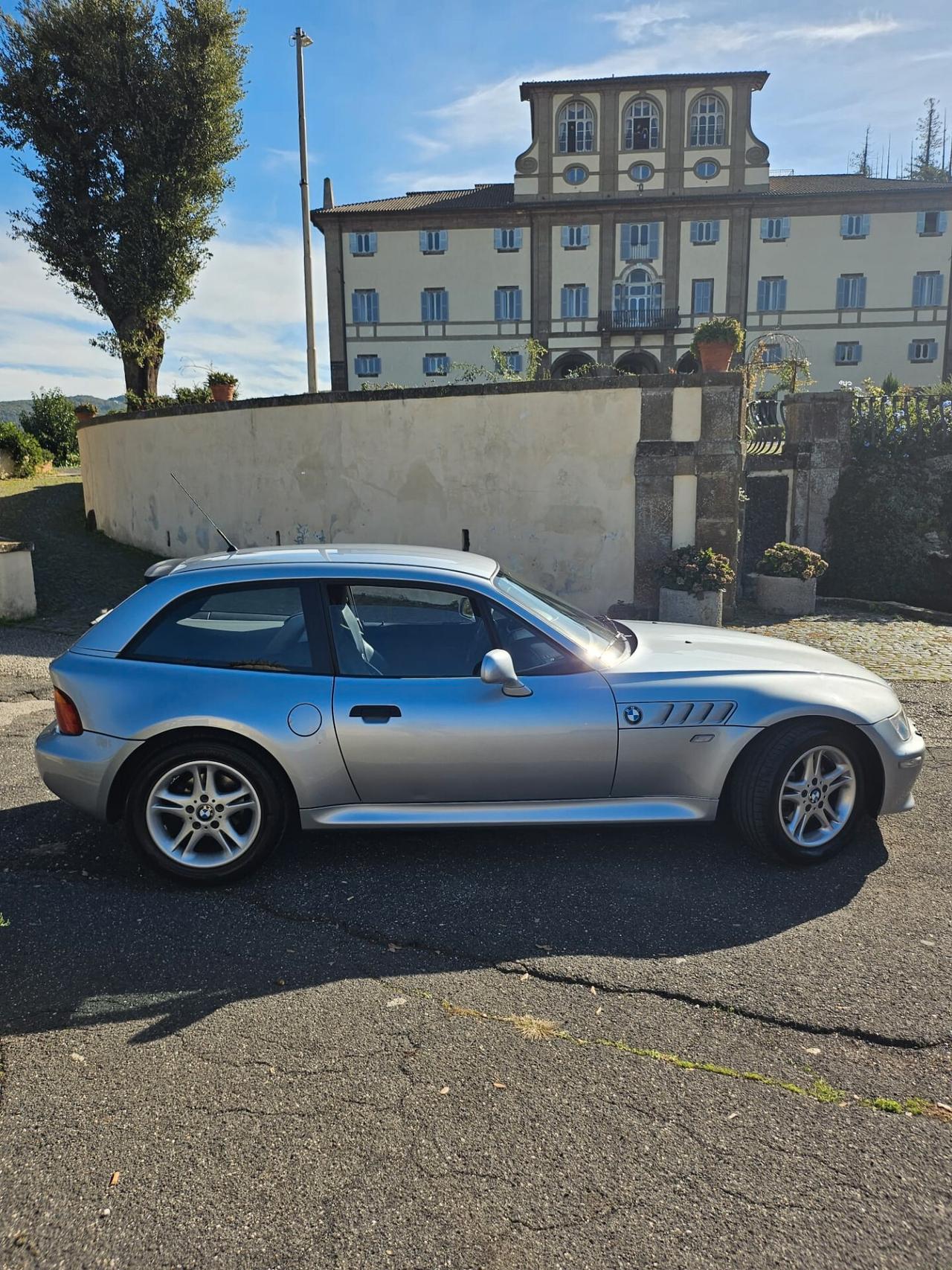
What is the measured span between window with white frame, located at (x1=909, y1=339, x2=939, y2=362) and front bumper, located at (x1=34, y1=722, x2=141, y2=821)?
1802 inches

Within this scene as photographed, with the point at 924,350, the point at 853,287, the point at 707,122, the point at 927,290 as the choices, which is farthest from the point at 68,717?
the point at 927,290

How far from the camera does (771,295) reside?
4147 centimetres

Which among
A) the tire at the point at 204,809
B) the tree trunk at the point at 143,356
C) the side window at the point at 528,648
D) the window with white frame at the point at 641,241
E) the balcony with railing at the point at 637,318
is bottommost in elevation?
the tire at the point at 204,809

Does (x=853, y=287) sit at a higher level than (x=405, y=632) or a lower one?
higher

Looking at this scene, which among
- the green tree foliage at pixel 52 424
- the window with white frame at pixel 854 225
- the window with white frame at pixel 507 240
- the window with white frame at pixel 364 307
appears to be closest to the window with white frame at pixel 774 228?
the window with white frame at pixel 854 225

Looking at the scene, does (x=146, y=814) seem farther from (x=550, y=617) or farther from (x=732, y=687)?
(x=732, y=687)

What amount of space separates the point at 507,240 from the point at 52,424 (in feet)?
77.4

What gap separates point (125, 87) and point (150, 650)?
749 inches

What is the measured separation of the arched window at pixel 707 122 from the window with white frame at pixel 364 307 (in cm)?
1627

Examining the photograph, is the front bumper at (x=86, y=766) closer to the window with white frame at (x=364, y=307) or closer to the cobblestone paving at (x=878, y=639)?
the cobblestone paving at (x=878, y=639)

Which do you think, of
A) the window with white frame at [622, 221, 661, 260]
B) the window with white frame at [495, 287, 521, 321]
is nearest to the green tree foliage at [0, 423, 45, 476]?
the window with white frame at [495, 287, 521, 321]

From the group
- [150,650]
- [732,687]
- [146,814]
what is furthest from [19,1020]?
[732,687]

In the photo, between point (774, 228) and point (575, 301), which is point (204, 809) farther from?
point (774, 228)

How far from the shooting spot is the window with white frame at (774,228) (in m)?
40.8
